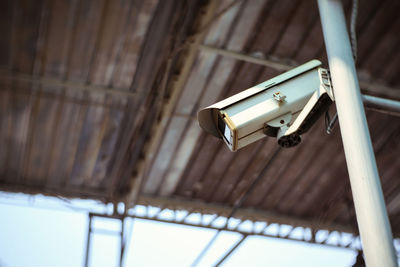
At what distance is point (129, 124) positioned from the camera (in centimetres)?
1083

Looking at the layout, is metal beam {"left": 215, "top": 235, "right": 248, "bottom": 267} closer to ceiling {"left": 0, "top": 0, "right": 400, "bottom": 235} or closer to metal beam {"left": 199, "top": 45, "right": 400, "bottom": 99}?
ceiling {"left": 0, "top": 0, "right": 400, "bottom": 235}

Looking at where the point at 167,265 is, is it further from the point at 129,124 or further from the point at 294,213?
the point at 129,124

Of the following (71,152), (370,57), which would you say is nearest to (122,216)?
(71,152)

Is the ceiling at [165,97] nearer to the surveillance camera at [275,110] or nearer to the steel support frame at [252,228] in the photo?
the steel support frame at [252,228]

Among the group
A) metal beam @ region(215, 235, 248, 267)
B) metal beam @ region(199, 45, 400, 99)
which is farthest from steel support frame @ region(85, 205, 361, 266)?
metal beam @ region(199, 45, 400, 99)

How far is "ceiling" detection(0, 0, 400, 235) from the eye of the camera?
29.5 feet

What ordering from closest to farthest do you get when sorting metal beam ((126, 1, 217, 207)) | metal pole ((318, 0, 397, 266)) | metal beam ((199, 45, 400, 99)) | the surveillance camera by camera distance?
metal pole ((318, 0, 397, 266))
the surveillance camera
metal beam ((126, 1, 217, 207))
metal beam ((199, 45, 400, 99))

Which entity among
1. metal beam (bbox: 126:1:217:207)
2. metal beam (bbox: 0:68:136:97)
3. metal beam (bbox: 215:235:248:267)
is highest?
metal beam (bbox: 0:68:136:97)

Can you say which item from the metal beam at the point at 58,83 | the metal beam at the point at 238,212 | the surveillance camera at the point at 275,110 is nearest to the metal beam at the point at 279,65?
the metal beam at the point at 58,83

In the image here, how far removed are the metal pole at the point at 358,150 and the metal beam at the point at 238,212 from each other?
26.8 ft

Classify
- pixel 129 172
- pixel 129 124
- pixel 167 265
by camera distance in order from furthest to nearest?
pixel 167 265 → pixel 129 172 → pixel 129 124

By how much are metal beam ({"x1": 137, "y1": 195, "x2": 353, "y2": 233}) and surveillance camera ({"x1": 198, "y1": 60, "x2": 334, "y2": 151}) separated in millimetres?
7893

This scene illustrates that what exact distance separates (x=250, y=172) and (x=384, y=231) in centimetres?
826

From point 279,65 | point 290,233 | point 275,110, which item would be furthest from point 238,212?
point 275,110
